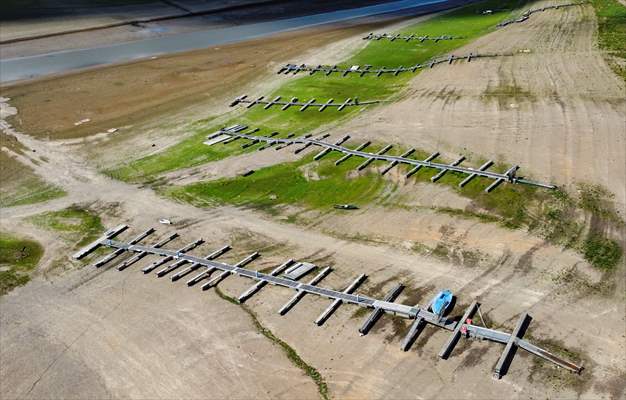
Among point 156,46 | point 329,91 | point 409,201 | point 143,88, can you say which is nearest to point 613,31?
point 329,91

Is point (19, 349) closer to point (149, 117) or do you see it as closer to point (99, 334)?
point (99, 334)

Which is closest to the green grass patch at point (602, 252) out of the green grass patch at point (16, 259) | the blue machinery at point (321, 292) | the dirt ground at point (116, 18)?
Result: the blue machinery at point (321, 292)

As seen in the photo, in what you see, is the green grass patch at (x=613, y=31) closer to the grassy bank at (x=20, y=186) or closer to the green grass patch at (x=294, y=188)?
the green grass patch at (x=294, y=188)

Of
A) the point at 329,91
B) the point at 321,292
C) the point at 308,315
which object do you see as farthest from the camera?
the point at 329,91

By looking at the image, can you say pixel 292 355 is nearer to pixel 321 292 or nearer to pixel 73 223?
pixel 321 292

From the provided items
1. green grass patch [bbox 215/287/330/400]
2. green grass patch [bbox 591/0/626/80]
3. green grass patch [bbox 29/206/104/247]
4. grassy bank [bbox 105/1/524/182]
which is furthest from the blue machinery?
green grass patch [bbox 591/0/626/80]
